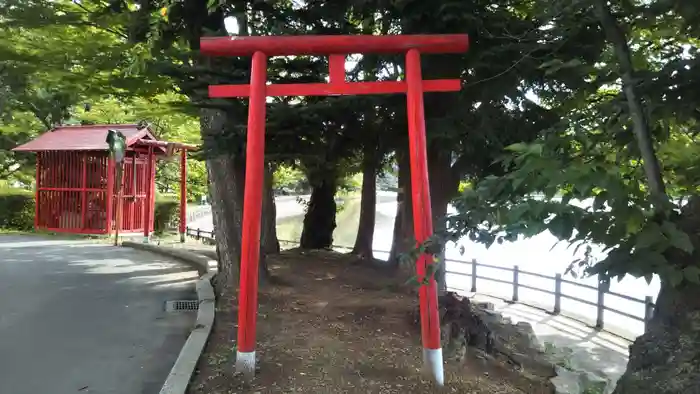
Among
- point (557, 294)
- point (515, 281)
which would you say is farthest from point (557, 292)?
point (515, 281)

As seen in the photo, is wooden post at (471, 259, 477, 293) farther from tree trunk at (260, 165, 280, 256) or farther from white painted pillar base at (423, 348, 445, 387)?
white painted pillar base at (423, 348, 445, 387)

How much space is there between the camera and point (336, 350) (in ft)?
18.6

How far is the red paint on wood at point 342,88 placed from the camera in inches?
206

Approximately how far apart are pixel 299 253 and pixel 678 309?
354 inches

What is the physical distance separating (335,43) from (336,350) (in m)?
2.96

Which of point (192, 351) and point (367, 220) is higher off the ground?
point (367, 220)

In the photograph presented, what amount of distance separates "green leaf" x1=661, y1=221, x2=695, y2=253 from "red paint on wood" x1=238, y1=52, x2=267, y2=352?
3392 mm

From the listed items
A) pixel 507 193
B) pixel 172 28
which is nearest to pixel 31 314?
pixel 172 28

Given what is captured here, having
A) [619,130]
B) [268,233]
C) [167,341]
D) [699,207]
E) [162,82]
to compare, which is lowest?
[167,341]

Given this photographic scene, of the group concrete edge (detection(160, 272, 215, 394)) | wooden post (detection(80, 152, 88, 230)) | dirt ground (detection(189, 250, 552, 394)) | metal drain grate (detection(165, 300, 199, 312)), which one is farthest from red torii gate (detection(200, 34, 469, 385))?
wooden post (detection(80, 152, 88, 230))

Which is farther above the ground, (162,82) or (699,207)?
(162,82)

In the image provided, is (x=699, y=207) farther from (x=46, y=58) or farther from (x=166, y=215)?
(x=166, y=215)

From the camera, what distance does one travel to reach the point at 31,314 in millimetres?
7516

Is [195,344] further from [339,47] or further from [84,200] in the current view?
[84,200]
